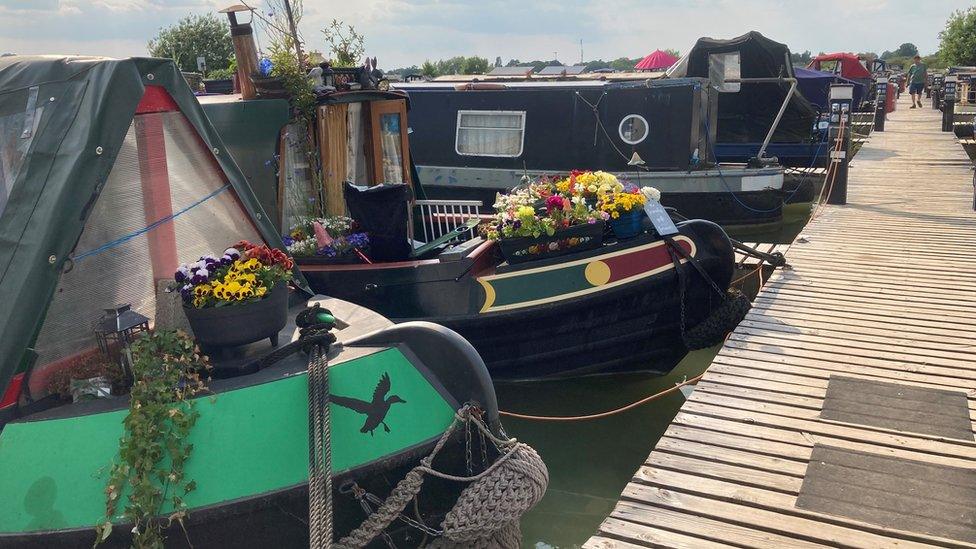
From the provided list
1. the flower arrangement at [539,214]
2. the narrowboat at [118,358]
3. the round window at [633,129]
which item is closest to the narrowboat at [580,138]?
the round window at [633,129]

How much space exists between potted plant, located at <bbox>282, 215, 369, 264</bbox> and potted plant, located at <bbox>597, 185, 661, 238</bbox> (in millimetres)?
1984

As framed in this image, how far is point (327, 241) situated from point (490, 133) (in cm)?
684

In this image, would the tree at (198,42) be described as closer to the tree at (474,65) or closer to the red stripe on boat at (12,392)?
the tree at (474,65)

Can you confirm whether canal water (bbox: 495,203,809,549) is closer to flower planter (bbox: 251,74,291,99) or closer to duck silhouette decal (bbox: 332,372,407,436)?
duck silhouette decal (bbox: 332,372,407,436)

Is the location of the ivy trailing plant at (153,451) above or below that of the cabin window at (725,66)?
below

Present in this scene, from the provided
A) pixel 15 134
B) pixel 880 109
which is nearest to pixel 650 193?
pixel 15 134

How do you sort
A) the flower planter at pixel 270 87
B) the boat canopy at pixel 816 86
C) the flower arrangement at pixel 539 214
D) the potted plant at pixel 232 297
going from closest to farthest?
the potted plant at pixel 232 297 < the flower arrangement at pixel 539 214 < the flower planter at pixel 270 87 < the boat canopy at pixel 816 86

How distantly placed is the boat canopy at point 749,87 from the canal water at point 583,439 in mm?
8387

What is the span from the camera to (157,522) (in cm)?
338

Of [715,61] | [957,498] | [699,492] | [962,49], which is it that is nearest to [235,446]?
[699,492]

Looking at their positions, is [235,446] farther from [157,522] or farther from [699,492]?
[699,492]

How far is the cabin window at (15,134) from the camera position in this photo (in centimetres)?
383

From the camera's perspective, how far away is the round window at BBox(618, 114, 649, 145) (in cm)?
1263

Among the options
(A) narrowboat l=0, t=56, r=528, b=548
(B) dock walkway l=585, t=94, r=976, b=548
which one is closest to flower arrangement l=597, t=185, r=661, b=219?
(B) dock walkway l=585, t=94, r=976, b=548
